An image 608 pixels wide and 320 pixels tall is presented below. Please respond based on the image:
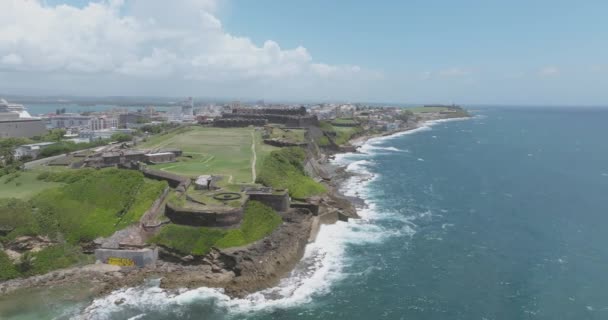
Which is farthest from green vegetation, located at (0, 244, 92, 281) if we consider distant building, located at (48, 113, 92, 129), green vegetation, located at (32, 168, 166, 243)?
distant building, located at (48, 113, 92, 129)

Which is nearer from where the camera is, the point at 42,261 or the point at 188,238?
the point at 42,261

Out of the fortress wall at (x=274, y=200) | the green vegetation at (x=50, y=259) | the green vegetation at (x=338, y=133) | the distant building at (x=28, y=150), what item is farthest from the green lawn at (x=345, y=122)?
the green vegetation at (x=50, y=259)

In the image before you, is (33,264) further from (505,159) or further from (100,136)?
(505,159)

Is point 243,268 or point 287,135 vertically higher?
point 287,135

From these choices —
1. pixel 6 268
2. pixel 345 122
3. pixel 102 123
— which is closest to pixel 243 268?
pixel 6 268

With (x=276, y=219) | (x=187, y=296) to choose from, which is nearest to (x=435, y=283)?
(x=276, y=219)

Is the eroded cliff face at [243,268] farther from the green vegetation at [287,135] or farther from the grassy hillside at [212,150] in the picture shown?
the green vegetation at [287,135]

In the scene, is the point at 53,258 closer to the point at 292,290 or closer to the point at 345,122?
the point at 292,290


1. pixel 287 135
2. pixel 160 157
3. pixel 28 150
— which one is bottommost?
pixel 28 150
